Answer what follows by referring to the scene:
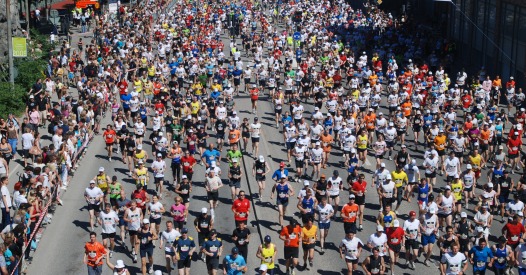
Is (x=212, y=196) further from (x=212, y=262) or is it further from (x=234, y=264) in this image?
(x=234, y=264)

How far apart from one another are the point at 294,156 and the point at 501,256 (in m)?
10.5

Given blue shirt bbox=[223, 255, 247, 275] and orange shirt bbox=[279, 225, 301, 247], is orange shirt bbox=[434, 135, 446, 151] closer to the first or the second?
→ orange shirt bbox=[279, 225, 301, 247]

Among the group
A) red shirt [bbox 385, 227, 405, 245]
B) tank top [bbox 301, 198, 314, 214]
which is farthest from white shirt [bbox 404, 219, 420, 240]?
tank top [bbox 301, 198, 314, 214]

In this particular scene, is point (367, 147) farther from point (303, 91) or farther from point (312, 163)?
point (303, 91)

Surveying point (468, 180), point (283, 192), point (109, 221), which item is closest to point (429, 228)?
point (283, 192)

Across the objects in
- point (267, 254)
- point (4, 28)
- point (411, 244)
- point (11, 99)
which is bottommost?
point (11, 99)

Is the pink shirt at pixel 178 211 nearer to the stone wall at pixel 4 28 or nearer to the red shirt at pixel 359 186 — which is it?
the red shirt at pixel 359 186

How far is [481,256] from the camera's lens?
20.2 meters

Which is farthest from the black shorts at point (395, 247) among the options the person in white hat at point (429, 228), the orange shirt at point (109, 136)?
the orange shirt at point (109, 136)

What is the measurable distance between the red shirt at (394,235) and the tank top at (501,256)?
7.43 feet

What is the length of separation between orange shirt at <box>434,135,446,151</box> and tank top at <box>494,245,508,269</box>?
9.65 metres

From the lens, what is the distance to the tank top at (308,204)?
23.0m

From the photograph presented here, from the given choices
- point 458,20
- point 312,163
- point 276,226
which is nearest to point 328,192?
point 276,226

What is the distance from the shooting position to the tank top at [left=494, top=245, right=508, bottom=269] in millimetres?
20422
